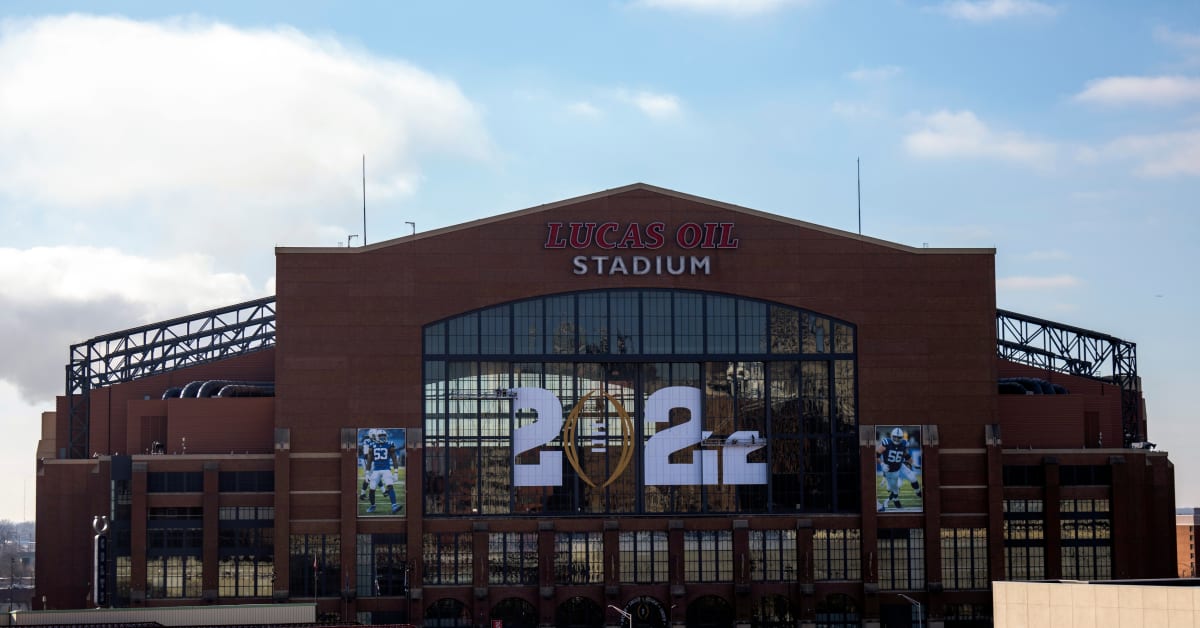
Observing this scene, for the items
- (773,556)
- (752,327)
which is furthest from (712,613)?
(752,327)

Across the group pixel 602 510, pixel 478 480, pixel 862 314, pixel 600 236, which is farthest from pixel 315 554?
pixel 862 314

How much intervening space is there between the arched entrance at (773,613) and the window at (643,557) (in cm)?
799

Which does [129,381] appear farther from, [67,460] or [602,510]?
[602,510]

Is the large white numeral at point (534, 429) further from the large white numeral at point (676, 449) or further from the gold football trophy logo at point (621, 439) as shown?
the large white numeral at point (676, 449)

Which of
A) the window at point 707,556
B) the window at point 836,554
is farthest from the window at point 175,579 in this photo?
the window at point 836,554

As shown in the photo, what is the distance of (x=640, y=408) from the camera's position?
12719cm

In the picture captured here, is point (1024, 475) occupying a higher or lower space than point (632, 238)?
lower

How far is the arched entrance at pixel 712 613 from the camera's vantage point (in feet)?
415

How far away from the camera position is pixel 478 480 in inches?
4975

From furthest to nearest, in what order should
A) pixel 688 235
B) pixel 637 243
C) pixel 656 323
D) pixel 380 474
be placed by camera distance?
pixel 688 235
pixel 637 243
pixel 656 323
pixel 380 474

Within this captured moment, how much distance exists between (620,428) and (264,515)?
29.2 metres

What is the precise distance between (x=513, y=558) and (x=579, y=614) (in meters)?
6.92

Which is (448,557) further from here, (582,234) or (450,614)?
(582,234)

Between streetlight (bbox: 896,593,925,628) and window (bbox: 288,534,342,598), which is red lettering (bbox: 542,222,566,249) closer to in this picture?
window (bbox: 288,534,342,598)
